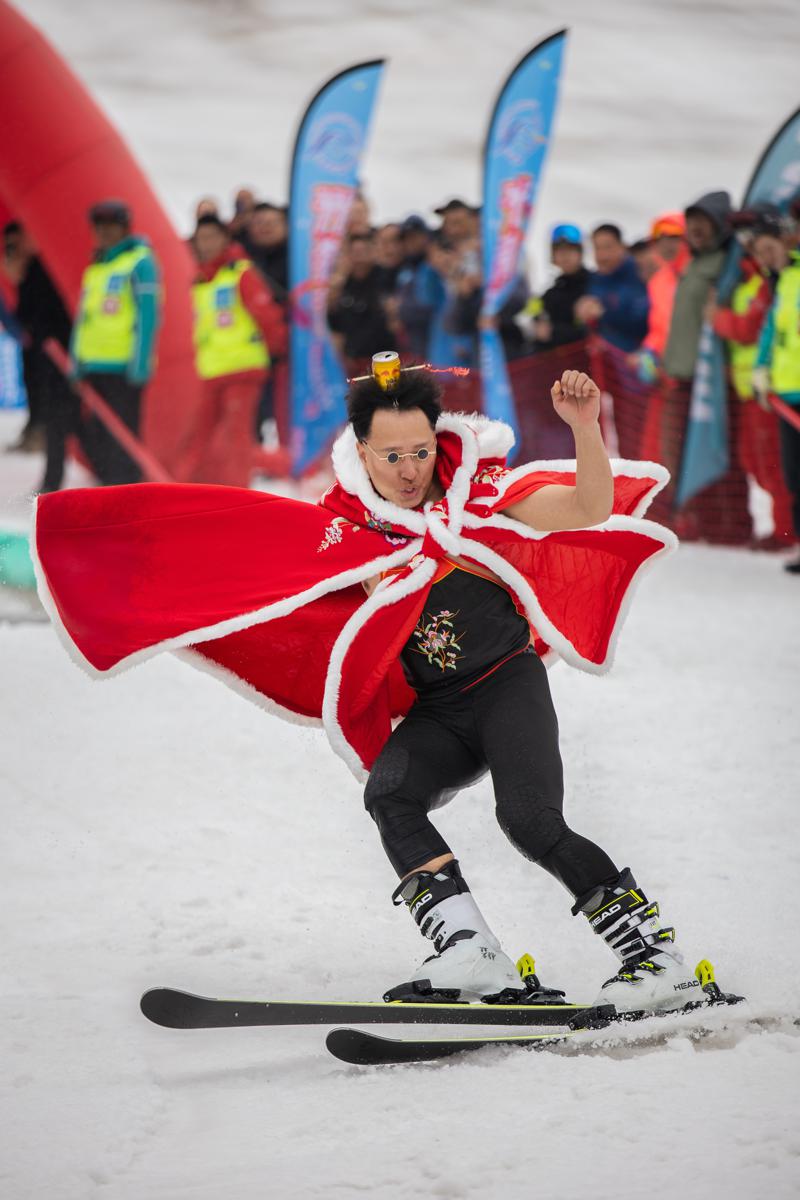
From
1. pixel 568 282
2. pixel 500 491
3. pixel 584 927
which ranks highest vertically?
pixel 568 282

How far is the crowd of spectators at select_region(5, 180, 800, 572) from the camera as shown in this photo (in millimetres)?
7902

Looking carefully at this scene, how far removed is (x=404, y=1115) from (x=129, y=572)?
1.44 m

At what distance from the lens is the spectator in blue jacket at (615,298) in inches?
345

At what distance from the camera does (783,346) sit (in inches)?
299

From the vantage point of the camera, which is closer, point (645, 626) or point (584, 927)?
point (584, 927)

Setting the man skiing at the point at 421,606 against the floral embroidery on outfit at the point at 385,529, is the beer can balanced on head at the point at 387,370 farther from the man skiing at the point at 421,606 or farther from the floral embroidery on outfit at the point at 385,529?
the floral embroidery on outfit at the point at 385,529

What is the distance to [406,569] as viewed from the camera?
3.32 m

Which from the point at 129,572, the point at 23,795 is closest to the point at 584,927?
the point at 129,572

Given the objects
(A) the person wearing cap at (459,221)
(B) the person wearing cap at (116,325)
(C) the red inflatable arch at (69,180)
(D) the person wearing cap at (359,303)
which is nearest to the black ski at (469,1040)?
(B) the person wearing cap at (116,325)

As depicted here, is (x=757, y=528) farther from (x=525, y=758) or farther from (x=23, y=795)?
(x=525, y=758)

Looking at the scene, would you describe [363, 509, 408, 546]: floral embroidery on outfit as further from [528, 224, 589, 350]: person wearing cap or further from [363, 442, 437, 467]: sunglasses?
[528, 224, 589, 350]: person wearing cap

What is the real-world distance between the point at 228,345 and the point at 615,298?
2.62 m

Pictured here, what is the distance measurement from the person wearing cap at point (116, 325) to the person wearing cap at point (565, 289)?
7.96 ft

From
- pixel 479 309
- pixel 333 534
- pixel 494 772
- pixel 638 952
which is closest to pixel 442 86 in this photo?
pixel 479 309
